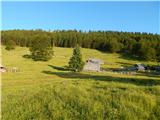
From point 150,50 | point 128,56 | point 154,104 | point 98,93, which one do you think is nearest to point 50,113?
point 98,93

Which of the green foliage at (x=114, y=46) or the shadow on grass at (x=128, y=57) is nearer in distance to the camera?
the shadow on grass at (x=128, y=57)

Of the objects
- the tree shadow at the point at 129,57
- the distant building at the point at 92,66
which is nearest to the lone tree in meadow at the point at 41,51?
the distant building at the point at 92,66

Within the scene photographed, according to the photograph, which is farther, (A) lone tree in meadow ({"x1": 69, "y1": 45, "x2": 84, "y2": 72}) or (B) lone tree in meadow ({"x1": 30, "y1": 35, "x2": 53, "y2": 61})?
(B) lone tree in meadow ({"x1": 30, "y1": 35, "x2": 53, "y2": 61})

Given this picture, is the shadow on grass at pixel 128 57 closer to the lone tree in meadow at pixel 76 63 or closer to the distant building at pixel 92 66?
the distant building at pixel 92 66

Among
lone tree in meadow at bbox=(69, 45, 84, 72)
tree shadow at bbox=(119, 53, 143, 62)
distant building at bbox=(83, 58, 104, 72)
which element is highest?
lone tree in meadow at bbox=(69, 45, 84, 72)

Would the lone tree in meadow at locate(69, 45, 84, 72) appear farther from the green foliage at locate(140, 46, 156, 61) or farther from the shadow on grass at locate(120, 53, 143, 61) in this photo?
the shadow on grass at locate(120, 53, 143, 61)

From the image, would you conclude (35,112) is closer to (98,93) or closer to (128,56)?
(98,93)

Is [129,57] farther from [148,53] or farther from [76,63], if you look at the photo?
[76,63]

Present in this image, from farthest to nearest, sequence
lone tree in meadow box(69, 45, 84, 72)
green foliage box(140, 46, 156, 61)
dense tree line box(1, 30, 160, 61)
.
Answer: dense tree line box(1, 30, 160, 61) < green foliage box(140, 46, 156, 61) < lone tree in meadow box(69, 45, 84, 72)

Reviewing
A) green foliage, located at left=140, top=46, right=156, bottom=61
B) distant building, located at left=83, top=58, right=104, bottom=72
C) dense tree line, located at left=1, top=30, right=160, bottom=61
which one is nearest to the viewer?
distant building, located at left=83, top=58, right=104, bottom=72

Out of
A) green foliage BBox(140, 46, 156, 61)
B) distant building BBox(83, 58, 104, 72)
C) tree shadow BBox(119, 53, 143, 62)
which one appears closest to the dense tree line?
green foliage BBox(140, 46, 156, 61)

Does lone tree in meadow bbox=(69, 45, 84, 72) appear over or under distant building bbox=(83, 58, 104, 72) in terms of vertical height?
over

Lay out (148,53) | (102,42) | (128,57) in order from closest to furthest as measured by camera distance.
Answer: (148,53), (128,57), (102,42)

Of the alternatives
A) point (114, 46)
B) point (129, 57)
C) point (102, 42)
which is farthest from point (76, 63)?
point (102, 42)
